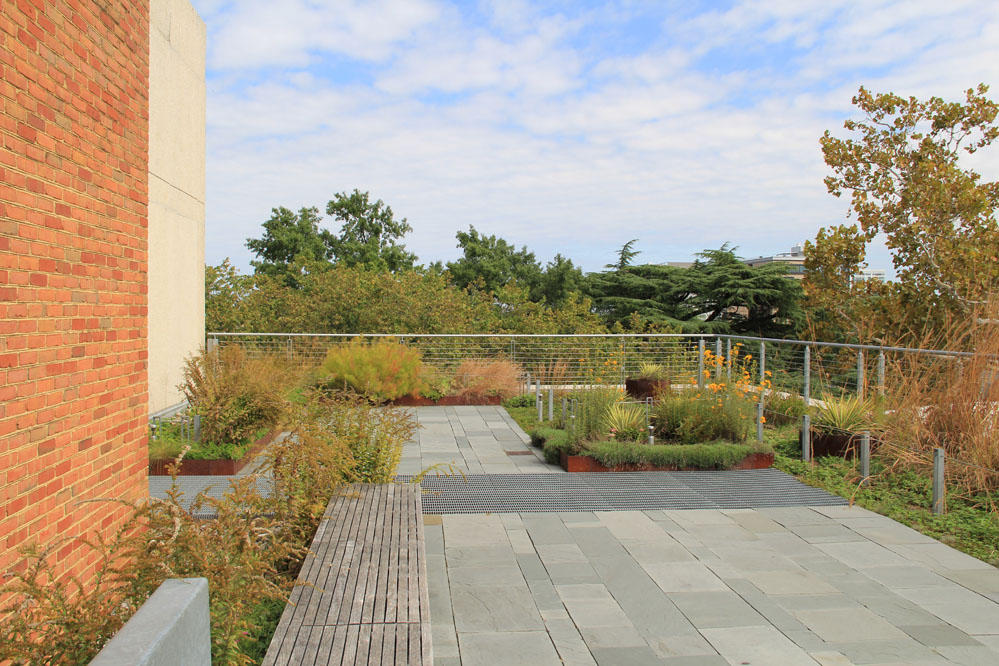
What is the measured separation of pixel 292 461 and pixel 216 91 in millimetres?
9688

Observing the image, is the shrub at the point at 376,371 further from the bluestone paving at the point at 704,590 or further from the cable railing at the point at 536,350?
the bluestone paving at the point at 704,590

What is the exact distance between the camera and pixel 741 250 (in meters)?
31.0

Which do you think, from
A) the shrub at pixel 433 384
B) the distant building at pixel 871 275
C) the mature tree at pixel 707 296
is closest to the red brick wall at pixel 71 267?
the shrub at pixel 433 384

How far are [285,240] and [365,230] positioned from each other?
172 inches

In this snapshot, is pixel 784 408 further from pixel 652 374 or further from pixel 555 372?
pixel 555 372

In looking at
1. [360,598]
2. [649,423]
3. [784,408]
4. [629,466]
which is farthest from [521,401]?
[360,598]

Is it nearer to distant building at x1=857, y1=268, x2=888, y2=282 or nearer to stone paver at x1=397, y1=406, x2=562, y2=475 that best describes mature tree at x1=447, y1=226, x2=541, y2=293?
distant building at x1=857, y1=268, x2=888, y2=282

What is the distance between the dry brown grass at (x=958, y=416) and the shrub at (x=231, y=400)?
19.2 feet

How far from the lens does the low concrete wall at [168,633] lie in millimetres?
1547

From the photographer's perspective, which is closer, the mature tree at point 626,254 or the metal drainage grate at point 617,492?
the metal drainage grate at point 617,492

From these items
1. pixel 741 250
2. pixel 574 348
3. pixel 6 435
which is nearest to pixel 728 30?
pixel 574 348

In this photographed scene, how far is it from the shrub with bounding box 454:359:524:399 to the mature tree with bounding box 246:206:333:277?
76.2 ft

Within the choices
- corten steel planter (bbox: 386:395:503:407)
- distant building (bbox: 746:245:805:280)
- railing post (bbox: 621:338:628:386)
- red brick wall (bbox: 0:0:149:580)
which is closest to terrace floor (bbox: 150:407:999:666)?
red brick wall (bbox: 0:0:149:580)

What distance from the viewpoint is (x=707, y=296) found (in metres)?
30.3
